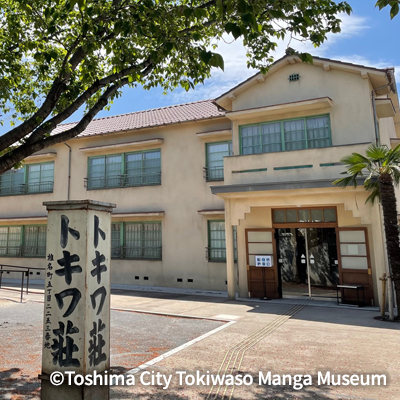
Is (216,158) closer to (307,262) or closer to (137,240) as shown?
(137,240)

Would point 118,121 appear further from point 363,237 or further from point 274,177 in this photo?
point 363,237

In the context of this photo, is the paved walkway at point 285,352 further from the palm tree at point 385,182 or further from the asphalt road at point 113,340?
the palm tree at point 385,182

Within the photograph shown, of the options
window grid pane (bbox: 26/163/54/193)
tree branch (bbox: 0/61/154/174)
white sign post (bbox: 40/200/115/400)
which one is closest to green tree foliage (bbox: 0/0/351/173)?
tree branch (bbox: 0/61/154/174)

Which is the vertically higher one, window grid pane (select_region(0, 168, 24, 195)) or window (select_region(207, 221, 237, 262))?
window grid pane (select_region(0, 168, 24, 195))

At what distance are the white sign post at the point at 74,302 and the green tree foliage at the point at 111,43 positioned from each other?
2.50m

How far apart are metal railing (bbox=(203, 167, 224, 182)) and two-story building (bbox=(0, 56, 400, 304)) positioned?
0.05 meters

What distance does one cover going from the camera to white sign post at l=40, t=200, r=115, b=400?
12.6 ft

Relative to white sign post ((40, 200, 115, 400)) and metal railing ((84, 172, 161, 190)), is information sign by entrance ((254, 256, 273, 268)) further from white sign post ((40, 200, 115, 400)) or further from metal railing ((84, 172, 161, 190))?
white sign post ((40, 200, 115, 400))

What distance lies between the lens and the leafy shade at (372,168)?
372 inches

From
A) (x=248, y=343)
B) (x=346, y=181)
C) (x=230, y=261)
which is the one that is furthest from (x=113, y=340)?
(x=346, y=181)

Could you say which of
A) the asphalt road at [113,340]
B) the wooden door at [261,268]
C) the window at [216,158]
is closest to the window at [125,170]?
the window at [216,158]

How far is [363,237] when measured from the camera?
11.4 metres

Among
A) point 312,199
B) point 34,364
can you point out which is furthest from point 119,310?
point 312,199

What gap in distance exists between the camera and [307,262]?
40.7ft
